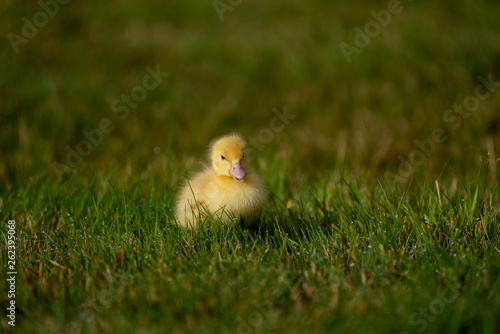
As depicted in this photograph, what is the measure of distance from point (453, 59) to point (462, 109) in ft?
3.96

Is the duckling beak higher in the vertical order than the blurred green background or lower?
lower

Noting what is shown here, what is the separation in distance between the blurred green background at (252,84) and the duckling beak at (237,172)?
52.5 inches

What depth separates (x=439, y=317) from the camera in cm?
248

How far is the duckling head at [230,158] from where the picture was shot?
11.3 ft

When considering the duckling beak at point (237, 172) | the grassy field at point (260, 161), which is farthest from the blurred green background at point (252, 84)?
the duckling beak at point (237, 172)

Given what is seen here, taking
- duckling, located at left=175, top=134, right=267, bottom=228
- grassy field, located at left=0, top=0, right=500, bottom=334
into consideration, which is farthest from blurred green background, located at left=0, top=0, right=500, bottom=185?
duckling, located at left=175, top=134, right=267, bottom=228

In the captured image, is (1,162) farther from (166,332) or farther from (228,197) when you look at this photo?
(166,332)

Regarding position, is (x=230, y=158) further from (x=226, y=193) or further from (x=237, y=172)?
(x=226, y=193)

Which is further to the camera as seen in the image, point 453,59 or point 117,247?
point 453,59

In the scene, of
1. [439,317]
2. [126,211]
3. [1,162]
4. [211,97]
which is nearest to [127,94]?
[211,97]

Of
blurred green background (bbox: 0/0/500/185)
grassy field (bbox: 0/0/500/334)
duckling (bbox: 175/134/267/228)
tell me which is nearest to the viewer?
grassy field (bbox: 0/0/500/334)

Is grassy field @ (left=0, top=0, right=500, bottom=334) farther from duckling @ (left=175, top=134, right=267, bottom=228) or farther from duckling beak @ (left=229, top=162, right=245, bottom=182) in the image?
duckling beak @ (left=229, top=162, right=245, bottom=182)

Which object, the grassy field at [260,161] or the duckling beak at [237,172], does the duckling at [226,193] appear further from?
the grassy field at [260,161]

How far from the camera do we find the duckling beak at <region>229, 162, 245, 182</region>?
3.41m
